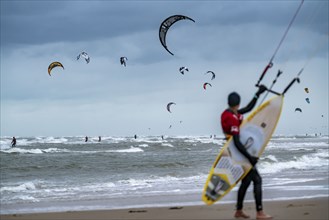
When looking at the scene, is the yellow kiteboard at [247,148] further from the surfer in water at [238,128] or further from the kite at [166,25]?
the kite at [166,25]

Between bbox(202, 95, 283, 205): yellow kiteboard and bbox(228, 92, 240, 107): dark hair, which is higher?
bbox(228, 92, 240, 107): dark hair

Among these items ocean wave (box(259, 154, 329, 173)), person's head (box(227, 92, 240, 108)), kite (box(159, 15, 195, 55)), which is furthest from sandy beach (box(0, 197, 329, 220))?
ocean wave (box(259, 154, 329, 173))

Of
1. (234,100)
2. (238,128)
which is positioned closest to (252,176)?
(238,128)

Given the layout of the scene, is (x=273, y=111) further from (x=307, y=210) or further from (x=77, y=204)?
(x=77, y=204)

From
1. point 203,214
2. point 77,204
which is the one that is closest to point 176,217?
point 203,214

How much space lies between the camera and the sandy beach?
231 inches

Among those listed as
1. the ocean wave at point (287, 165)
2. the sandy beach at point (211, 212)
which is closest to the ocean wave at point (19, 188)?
the sandy beach at point (211, 212)

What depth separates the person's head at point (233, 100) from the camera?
5316 mm

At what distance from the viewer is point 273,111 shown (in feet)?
18.3

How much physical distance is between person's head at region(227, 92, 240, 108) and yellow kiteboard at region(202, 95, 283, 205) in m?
0.36

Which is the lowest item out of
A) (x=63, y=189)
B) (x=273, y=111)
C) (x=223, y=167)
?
(x=63, y=189)

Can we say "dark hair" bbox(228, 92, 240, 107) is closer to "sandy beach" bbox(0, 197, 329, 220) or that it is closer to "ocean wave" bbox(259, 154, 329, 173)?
"sandy beach" bbox(0, 197, 329, 220)

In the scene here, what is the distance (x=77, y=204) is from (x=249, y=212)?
12.5ft

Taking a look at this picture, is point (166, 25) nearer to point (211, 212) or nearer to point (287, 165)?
point (211, 212)
